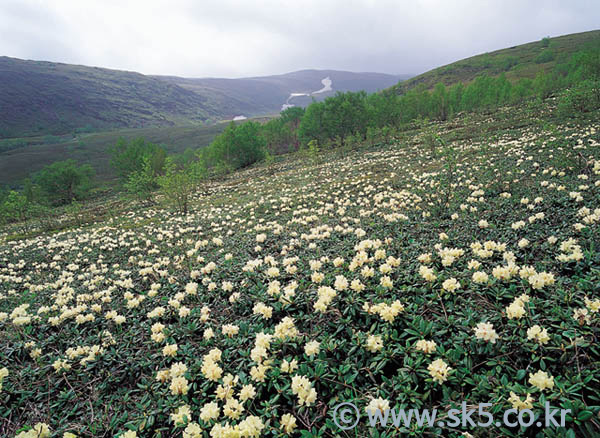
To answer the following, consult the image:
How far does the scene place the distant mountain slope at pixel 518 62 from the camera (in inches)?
4170

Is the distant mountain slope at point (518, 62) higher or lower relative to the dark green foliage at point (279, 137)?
higher

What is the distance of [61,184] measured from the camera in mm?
47094

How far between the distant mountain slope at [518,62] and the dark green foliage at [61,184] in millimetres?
103188

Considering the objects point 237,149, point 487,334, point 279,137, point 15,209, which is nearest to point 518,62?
point 279,137

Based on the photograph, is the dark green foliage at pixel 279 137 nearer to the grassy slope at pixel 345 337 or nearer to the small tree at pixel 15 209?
the small tree at pixel 15 209

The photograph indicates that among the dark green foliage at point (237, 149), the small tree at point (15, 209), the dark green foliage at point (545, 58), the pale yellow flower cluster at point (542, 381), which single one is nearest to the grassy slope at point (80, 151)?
the dark green foliage at point (237, 149)

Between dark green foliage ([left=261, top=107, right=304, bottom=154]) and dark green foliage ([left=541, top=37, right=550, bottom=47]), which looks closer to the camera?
dark green foliage ([left=261, top=107, right=304, bottom=154])

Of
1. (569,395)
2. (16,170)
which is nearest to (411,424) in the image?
(569,395)

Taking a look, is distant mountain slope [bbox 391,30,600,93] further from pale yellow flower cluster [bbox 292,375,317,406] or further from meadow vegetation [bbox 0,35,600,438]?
pale yellow flower cluster [bbox 292,375,317,406]

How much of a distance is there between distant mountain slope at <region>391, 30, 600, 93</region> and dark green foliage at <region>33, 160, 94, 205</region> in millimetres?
103188

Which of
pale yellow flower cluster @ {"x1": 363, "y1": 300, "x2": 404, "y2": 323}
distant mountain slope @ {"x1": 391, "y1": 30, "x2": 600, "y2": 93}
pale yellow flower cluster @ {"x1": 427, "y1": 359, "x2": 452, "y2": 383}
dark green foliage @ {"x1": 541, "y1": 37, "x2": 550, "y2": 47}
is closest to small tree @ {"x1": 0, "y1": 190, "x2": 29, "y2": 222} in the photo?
pale yellow flower cluster @ {"x1": 363, "y1": 300, "x2": 404, "y2": 323}

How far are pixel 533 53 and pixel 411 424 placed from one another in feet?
617

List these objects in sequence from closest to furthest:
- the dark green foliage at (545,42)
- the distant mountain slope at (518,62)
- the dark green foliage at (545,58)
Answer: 1. the distant mountain slope at (518,62)
2. the dark green foliage at (545,58)
3. the dark green foliage at (545,42)

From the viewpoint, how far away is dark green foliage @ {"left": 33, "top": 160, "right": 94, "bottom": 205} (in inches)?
1818
